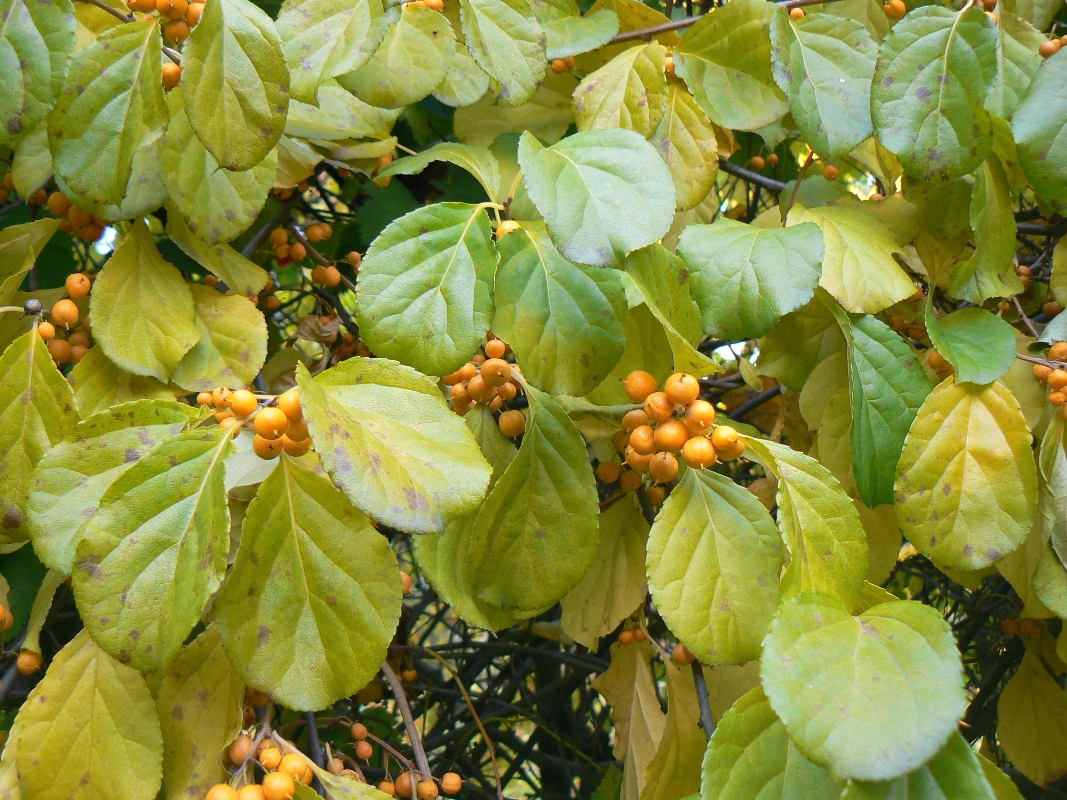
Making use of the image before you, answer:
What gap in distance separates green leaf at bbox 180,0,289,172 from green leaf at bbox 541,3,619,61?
40 centimetres

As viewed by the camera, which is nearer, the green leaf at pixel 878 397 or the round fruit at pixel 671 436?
the round fruit at pixel 671 436

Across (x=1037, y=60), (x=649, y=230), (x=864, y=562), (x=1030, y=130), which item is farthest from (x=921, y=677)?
(x=1037, y=60)

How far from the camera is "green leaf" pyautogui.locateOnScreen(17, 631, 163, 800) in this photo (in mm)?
777

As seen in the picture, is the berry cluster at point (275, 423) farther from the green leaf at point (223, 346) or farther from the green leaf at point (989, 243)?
the green leaf at point (989, 243)

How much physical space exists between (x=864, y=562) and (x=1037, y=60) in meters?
0.75

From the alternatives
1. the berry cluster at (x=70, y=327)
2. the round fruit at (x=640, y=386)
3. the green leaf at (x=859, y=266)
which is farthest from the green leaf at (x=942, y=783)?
the berry cluster at (x=70, y=327)

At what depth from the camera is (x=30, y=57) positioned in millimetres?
780

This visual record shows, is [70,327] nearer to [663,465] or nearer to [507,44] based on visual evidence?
[507,44]

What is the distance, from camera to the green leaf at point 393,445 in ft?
1.99

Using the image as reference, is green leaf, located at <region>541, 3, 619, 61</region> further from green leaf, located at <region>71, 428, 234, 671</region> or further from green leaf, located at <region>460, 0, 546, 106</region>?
green leaf, located at <region>71, 428, 234, 671</region>

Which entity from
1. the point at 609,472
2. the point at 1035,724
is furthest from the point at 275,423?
the point at 1035,724

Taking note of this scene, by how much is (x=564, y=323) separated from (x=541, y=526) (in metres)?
0.21

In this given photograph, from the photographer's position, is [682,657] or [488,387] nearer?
[488,387]

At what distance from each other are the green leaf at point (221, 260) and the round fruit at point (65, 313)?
143 mm
